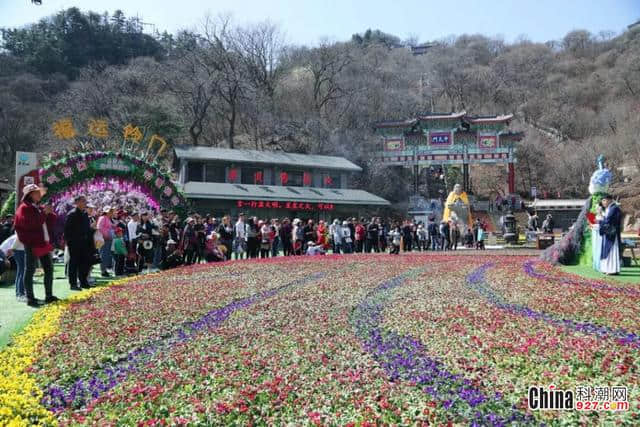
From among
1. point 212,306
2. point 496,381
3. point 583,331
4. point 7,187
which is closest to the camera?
point 496,381

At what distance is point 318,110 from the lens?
60406 mm

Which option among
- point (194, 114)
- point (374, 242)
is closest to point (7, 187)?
point (194, 114)

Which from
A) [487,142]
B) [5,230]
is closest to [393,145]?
[487,142]

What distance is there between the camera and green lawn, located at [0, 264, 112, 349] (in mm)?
7618

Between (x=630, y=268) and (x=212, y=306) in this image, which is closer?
(x=212, y=306)

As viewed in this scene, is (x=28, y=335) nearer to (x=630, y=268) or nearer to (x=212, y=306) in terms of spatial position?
(x=212, y=306)

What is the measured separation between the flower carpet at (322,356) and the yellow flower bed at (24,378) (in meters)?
0.02

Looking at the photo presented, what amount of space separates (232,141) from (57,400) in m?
47.9

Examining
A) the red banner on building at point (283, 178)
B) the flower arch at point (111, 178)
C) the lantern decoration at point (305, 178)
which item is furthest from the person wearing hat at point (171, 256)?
the lantern decoration at point (305, 178)

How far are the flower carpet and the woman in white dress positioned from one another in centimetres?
219

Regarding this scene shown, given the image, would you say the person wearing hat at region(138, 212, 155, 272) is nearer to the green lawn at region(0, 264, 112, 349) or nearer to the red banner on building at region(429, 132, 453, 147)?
the green lawn at region(0, 264, 112, 349)

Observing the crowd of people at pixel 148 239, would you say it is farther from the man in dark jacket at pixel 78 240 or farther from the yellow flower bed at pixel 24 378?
the yellow flower bed at pixel 24 378

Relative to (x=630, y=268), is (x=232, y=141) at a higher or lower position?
higher

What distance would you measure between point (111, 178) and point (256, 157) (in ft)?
62.5
